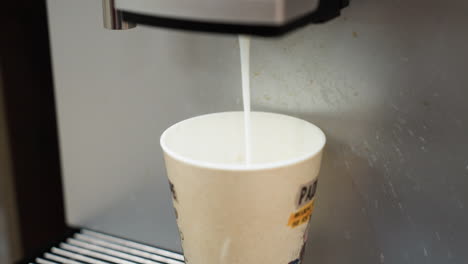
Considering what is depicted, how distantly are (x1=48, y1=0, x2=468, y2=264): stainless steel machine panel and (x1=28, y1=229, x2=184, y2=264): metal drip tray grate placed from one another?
17 mm

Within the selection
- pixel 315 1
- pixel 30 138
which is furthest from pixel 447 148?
pixel 30 138

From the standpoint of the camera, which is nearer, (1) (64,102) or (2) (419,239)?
(2) (419,239)

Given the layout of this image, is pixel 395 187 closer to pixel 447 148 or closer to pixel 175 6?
pixel 447 148

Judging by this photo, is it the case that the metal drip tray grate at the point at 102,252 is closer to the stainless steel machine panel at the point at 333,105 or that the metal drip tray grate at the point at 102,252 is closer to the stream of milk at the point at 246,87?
the stainless steel machine panel at the point at 333,105

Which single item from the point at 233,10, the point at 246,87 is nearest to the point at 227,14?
the point at 233,10

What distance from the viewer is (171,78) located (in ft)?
1.86

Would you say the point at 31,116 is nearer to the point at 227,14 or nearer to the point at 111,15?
the point at 111,15

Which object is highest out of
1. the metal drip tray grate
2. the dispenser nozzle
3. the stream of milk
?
the dispenser nozzle

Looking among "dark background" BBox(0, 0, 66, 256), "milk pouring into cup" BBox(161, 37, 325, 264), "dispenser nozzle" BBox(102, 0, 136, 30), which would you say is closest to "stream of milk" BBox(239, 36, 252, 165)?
"milk pouring into cup" BBox(161, 37, 325, 264)

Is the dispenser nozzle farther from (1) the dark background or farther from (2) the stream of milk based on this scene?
(1) the dark background

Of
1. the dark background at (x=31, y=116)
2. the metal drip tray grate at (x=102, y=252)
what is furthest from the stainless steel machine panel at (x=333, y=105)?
the dark background at (x=31, y=116)

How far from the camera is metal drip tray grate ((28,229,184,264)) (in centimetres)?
59

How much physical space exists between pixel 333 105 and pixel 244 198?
0.13 metres

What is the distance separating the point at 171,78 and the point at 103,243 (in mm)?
197
